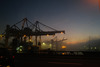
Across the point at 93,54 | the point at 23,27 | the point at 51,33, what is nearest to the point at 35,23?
the point at 23,27

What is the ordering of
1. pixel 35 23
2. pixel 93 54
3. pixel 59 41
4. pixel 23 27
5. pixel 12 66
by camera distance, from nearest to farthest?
pixel 12 66, pixel 93 54, pixel 23 27, pixel 35 23, pixel 59 41

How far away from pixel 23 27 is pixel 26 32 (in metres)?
5.81

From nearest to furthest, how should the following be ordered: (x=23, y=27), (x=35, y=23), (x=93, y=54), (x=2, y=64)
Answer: (x=2, y=64) → (x=93, y=54) → (x=23, y=27) → (x=35, y=23)

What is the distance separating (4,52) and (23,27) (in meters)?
46.3

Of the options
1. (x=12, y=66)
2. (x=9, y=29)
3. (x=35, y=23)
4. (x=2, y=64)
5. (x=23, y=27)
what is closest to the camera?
(x=2, y=64)

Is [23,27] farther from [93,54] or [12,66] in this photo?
[12,66]

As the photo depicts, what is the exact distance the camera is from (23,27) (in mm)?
52375

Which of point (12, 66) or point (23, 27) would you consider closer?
point (12, 66)

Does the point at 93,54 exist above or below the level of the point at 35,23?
below

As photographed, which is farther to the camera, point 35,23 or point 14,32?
point 35,23

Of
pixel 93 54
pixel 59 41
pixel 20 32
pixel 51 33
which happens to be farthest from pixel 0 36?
pixel 59 41

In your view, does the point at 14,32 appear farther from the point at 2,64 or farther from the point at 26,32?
the point at 2,64

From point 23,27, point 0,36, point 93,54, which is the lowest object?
point 93,54

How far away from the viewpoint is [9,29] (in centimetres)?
4616
